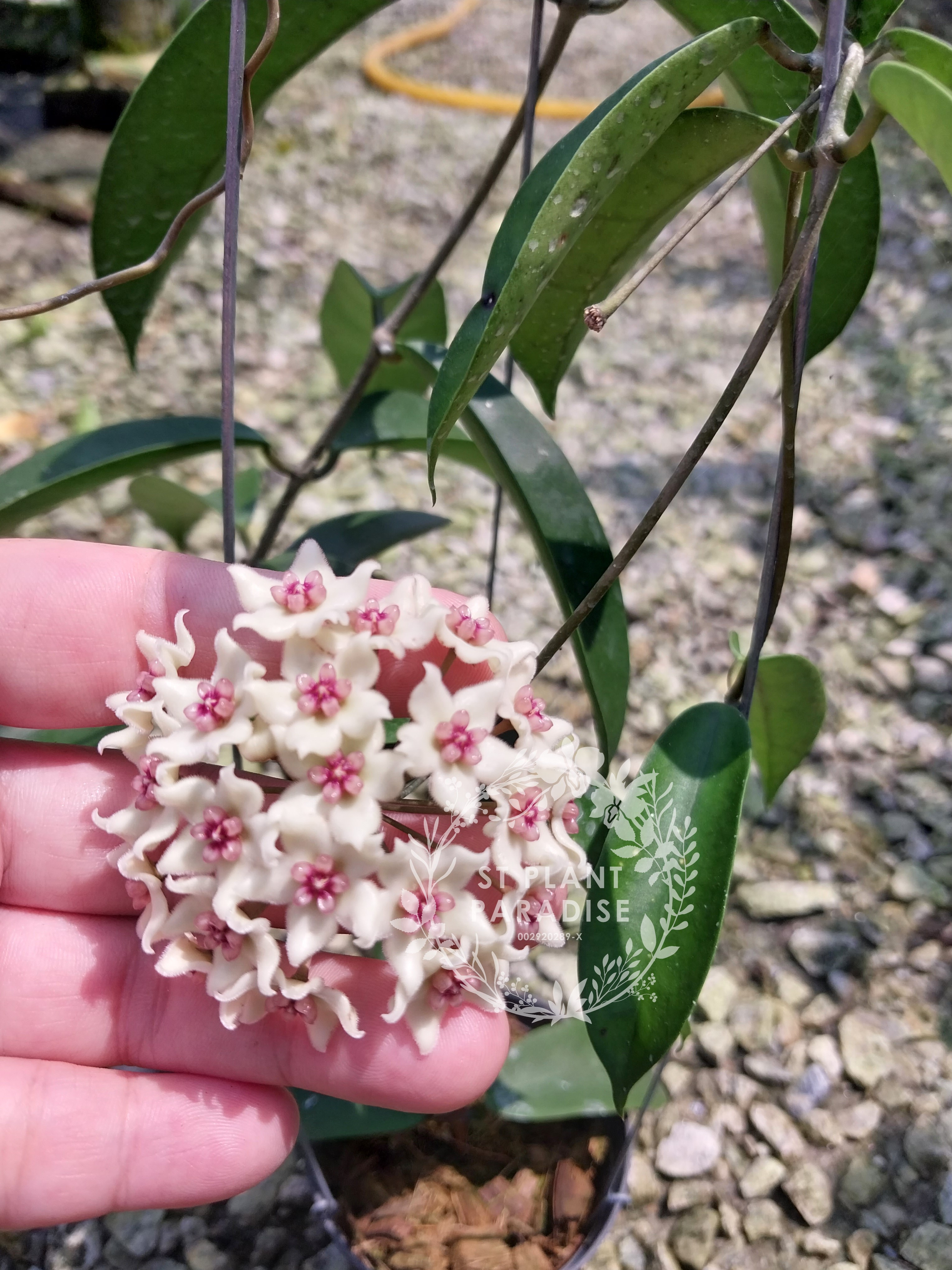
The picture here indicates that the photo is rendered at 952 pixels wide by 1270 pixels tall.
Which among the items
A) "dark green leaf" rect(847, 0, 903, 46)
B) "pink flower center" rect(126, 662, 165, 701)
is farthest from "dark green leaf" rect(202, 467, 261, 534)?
"dark green leaf" rect(847, 0, 903, 46)

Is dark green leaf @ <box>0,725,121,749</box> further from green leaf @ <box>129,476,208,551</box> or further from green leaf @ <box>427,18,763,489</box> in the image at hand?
green leaf @ <box>427,18,763,489</box>

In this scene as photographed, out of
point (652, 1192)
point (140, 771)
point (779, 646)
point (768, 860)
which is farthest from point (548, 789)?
point (779, 646)

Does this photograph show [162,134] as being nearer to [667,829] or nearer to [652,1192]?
[667,829]

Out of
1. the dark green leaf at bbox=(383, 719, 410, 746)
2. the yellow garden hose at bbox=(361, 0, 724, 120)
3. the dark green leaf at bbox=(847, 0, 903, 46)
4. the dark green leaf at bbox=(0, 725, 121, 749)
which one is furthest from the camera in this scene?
the yellow garden hose at bbox=(361, 0, 724, 120)

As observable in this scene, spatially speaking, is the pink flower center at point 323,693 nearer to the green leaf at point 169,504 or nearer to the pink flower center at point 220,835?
the pink flower center at point 220,835

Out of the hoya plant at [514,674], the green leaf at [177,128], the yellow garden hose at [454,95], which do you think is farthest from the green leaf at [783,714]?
the yellow garden hose at [454,95]
